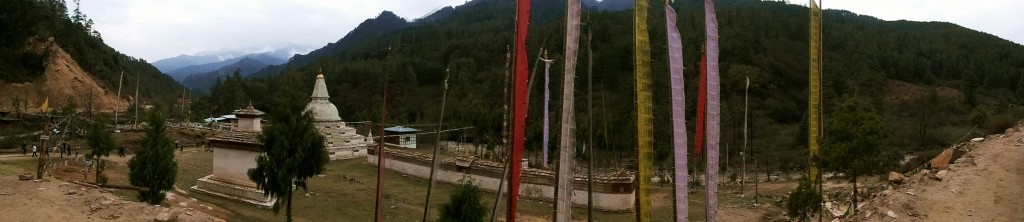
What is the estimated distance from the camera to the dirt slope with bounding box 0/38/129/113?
5347 cm

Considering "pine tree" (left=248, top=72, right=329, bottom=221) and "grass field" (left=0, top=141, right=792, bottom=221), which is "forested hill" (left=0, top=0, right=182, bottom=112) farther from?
"pine tree" (left=248, top=72, right=329, bottom=221)

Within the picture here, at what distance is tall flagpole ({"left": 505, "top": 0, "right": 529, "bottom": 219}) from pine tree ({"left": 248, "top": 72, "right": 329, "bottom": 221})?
7.89 meters

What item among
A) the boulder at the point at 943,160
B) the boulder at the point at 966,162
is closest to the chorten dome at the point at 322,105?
the boulder at the point at 943,160

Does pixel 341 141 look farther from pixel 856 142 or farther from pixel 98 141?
pixel 856 142

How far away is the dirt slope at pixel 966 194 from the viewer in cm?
1297

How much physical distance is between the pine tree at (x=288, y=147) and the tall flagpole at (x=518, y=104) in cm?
789

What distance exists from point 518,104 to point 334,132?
2965 centimetres

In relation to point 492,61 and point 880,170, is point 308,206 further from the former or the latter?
point 492,61

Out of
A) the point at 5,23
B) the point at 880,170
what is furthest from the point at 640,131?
the point at 5,23

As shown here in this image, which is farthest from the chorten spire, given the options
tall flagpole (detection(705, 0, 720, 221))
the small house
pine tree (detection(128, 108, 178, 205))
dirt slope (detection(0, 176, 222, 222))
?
tall flagpole (detection(705, 0, 720, 221))

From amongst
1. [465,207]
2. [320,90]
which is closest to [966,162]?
[465,207]

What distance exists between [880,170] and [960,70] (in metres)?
86.6

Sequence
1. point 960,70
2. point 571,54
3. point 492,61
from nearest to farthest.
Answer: point 571,54 < point 960,70 < point 492,61

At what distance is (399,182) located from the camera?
2727 cm
